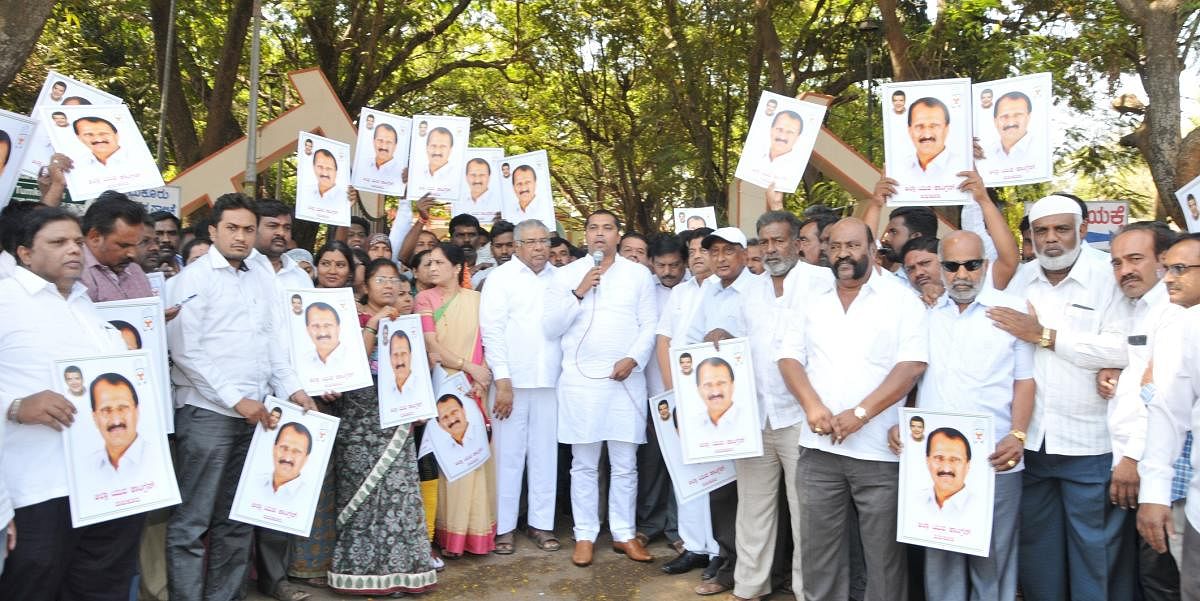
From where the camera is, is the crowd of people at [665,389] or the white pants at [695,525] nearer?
the crowd of people at [665,389]

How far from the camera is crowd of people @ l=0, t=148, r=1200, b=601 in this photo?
3814 mm

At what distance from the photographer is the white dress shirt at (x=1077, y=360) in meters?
4.54

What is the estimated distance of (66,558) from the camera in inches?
152

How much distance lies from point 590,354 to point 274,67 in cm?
1347

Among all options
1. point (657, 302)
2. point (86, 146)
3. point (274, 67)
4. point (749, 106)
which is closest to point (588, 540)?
point (657, 302)

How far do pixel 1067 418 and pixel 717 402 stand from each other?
169cm

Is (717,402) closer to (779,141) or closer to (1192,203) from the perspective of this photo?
(779,141)

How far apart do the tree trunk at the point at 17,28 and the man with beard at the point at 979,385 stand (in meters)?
6.02

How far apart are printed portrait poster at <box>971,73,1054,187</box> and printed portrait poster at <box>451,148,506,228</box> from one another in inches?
155

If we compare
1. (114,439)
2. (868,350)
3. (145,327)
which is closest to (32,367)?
(114,439)

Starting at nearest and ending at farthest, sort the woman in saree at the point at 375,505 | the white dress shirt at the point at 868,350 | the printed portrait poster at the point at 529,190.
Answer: the white dress shirt at the point at 868,350, the woman in saree at the point at 375,505, the printed portrait poster at the point at 529,190

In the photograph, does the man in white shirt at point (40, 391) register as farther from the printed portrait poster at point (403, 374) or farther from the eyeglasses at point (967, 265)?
the eyeglasses at point (967, 265)

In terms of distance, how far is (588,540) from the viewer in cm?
653

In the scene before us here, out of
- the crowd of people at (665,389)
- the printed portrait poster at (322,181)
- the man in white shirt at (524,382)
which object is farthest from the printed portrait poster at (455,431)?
the printed portrait poster at (322,181)
